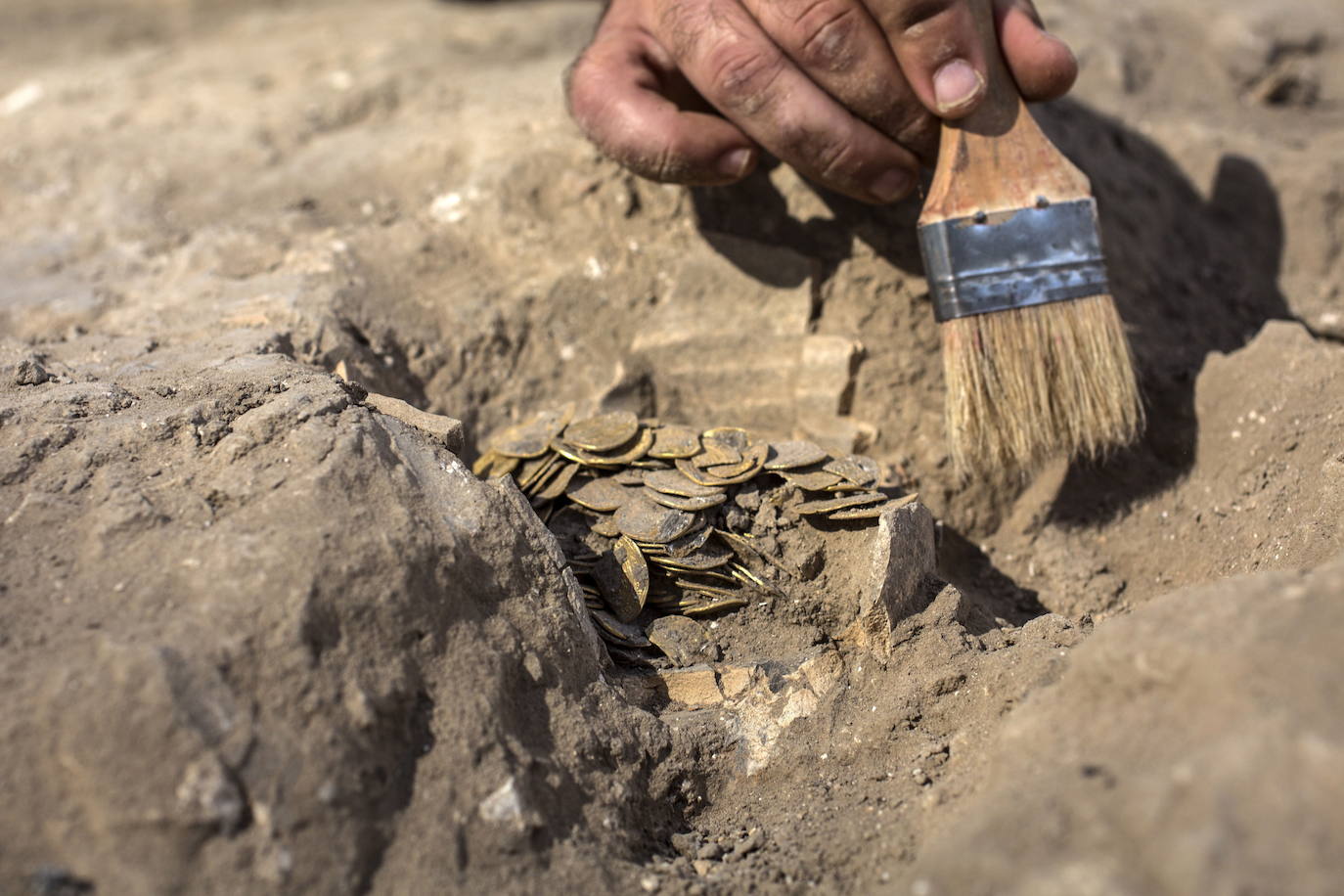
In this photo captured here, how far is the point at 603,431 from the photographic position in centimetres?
271

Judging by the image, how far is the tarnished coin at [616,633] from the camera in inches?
93.0

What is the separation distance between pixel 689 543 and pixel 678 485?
0.54 ft

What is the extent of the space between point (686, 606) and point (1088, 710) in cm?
105

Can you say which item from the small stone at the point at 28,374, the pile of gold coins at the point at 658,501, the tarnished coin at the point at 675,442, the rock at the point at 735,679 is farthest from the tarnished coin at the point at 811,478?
the small stone at the point at 28,374

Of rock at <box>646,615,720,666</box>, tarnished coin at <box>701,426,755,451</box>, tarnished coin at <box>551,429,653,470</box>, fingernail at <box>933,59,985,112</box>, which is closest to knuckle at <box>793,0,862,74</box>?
fingernail at <box>933,59,985,112</box>

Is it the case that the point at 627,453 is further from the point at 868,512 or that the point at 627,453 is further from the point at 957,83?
the point at 957,83

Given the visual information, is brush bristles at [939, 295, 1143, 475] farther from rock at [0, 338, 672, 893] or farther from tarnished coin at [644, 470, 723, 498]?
rock at [0, 338, 672, 893]

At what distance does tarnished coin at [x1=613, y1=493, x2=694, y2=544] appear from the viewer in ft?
8.09

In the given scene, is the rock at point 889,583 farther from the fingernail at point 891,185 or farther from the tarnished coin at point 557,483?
the fingernail at point 891,185

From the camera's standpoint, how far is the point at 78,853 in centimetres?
150

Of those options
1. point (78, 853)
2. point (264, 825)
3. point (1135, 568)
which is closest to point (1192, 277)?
point (1135, 568)

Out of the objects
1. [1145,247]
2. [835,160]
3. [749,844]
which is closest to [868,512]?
[749,844]

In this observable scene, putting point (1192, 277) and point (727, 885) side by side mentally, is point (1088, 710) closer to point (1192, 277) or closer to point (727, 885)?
point (727, 885)

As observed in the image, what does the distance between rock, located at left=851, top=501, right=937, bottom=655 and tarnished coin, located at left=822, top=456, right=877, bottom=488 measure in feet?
0.48
